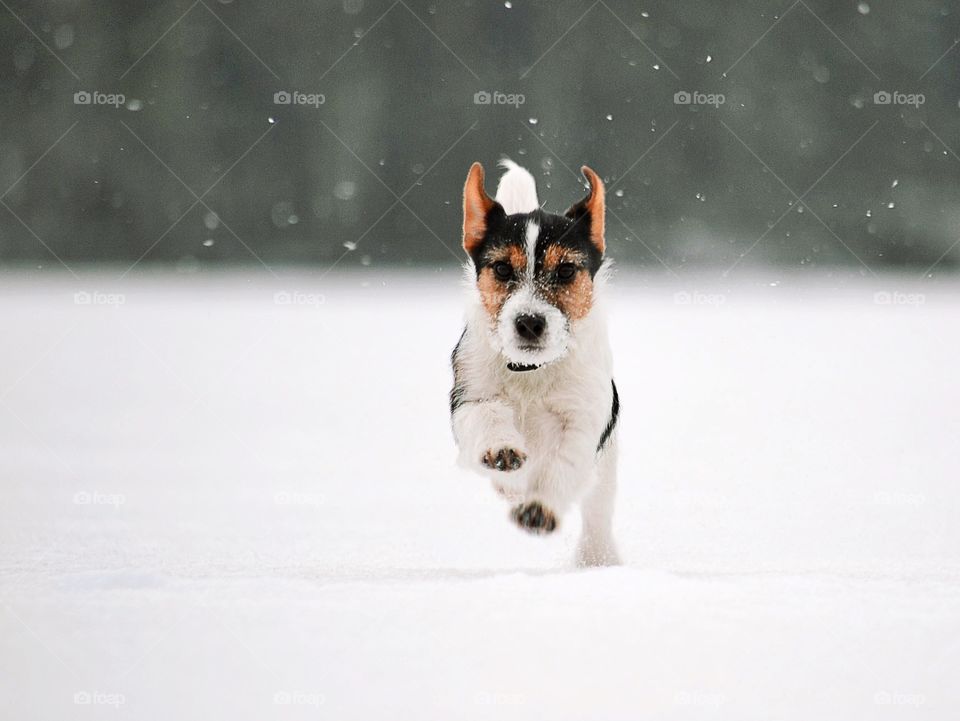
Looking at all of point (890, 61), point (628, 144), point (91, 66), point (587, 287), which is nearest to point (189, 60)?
point (91, 66)

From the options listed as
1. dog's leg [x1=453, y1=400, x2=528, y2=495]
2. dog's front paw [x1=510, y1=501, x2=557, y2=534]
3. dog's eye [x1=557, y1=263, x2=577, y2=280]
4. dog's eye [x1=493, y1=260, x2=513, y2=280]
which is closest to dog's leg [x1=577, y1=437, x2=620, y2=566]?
dog's leg [x1=453, y1=400, x2=528, y2=495]

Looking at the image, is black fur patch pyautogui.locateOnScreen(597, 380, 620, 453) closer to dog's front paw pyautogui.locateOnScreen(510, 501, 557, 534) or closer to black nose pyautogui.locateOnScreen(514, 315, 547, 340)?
dog's front paw pyautogui.locateOnScreen(510, 501, 557, 534)

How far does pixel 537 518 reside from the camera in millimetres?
4395

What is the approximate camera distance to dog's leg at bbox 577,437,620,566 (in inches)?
205

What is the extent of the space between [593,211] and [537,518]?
4.49 feet

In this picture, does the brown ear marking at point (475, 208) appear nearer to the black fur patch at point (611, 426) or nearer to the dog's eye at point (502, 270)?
the dog's eye at point (502, 270)

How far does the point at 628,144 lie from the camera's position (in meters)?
16.4

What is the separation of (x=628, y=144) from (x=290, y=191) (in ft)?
17.4

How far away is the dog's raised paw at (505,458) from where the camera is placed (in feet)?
14.5

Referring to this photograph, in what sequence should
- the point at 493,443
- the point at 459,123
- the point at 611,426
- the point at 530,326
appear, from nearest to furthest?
the point at 530,326 → the point at 493,443 → the point at 611,426 → the point at 459,123

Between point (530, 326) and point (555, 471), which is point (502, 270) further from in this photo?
point (555, 471)

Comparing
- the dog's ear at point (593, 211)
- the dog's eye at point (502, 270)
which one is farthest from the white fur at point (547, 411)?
the dog's ear at point (593, 211)

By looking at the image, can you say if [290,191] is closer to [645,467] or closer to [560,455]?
[645,467]

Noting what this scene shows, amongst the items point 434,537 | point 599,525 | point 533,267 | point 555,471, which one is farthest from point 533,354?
point 434,537
